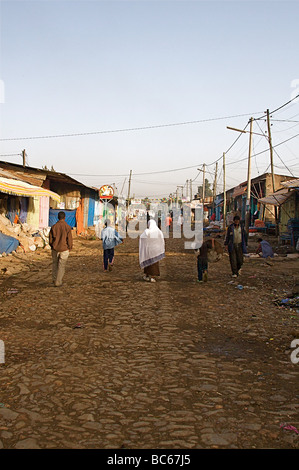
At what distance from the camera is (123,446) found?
2838 mm

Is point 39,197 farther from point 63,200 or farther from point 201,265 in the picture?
point 201,265

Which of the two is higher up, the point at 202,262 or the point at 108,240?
the point at 108,240

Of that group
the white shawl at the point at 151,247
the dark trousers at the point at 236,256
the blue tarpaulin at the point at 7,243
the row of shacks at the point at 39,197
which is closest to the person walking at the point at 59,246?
the white shawl at the point at 151,247

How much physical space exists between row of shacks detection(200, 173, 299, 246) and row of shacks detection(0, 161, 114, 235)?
10.5 m

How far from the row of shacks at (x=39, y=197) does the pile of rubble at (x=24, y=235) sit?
67 centimetres

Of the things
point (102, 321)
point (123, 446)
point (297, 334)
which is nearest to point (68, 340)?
point (102, 321)

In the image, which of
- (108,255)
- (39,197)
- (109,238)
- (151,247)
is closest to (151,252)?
(151,247)

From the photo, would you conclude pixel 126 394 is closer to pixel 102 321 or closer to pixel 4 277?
pixel 102 321

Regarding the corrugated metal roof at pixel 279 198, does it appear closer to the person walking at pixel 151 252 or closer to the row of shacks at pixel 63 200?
the row of shacks at pixel 63 200

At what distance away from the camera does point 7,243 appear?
1439 centimetres

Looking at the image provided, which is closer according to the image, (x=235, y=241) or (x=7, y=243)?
(x=235, y=241)

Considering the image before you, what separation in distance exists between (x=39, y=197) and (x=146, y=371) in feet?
56.1

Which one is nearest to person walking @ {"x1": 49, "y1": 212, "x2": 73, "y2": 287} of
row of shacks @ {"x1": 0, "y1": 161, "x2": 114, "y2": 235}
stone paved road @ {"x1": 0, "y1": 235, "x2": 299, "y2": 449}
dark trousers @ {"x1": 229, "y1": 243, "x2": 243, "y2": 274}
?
stone paved road @ {"x1": 0, "y1": 235, "x2": 299, "y2": 449}
